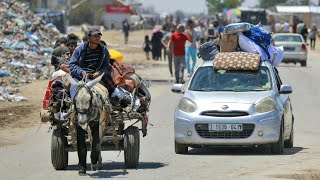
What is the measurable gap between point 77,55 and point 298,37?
34.3 metres

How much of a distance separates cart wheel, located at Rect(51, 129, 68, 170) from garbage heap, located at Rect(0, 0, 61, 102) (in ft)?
41.5

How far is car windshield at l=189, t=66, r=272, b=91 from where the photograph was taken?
16.3m

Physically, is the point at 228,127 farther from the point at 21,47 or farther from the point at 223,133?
the point at 21,47

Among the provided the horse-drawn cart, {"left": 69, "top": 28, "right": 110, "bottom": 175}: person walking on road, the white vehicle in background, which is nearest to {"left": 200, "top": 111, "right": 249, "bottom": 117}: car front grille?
the horse-drawn cart

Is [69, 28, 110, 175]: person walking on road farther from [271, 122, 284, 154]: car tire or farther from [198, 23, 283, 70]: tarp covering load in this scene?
[198, 23, 283, 70]: tarp covering load

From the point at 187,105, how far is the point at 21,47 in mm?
26453

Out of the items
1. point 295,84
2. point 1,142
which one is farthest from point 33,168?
point 295,84

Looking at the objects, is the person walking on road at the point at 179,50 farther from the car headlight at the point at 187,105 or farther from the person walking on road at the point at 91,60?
the person walking on road at the point at 91,60

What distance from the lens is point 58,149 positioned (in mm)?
13688

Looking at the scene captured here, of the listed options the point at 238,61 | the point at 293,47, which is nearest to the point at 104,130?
the point at 238,61

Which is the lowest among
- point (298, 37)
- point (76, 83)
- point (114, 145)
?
point (298, 37)

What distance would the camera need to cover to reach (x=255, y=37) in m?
18.0

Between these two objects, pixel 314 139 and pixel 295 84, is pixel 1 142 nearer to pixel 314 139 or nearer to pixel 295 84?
pixel 314 139

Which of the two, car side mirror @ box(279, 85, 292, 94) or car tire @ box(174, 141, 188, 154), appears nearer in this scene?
car tire @ box(174, 141, 188, 154)
